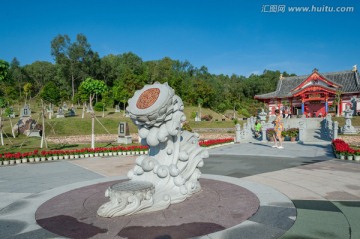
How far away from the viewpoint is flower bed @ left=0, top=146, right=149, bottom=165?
1301 centimetres

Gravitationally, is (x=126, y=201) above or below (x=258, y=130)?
below

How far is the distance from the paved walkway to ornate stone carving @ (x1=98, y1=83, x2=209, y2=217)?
1639mm

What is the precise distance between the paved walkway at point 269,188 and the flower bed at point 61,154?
4.07 ft

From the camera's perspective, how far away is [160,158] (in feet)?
20.6

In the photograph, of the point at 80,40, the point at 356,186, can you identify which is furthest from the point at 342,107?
the point at 80,40

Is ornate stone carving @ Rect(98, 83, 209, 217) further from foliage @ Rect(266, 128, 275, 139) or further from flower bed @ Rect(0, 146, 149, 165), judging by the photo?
foliage @ Rect(266, 128, 275, 139)

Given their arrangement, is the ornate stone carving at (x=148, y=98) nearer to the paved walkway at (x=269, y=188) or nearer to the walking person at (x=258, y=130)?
the paved walkway at (x=269, y=188)

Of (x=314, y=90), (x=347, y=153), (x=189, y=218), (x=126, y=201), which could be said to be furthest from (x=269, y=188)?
(x=314, y=90)

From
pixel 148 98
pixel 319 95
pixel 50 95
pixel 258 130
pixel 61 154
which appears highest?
pixel 50 95

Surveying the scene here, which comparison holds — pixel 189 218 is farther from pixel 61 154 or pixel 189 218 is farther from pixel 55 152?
pixel 55 152

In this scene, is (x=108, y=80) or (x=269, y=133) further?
(x=108, y=80)

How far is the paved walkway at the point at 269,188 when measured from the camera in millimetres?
4512

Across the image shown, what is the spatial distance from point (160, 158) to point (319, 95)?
37.6 metres

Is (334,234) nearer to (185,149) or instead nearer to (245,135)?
(185,149)
